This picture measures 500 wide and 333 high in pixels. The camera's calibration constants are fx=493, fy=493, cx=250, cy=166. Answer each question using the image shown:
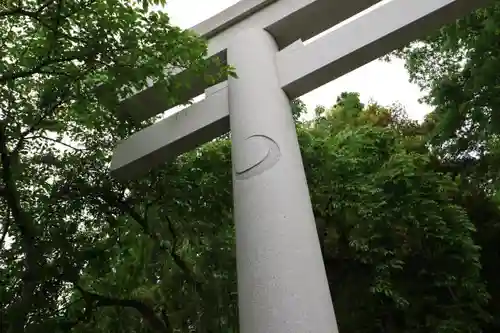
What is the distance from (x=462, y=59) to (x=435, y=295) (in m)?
2.01

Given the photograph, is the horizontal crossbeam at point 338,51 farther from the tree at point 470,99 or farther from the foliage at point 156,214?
the tree at point 470,99

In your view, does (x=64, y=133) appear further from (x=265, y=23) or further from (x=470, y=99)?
(x=470, y=99)

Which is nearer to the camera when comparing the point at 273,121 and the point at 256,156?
the point at 256,156

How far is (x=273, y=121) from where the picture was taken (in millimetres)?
2447

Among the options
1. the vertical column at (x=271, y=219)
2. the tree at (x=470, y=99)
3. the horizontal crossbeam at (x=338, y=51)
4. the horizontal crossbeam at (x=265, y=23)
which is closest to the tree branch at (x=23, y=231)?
the horizontal crossbeam at (x=265, y=23)

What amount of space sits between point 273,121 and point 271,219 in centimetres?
57

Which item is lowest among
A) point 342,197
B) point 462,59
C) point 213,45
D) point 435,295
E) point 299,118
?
point 435,295

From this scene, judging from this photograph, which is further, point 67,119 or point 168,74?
point 67,119

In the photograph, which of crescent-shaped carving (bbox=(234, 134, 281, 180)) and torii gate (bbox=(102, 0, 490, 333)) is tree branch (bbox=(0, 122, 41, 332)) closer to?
torii gate (bbox=(102, 0, 490, 333))

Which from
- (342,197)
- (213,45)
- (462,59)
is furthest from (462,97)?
(213,45)

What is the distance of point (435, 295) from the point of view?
354cm

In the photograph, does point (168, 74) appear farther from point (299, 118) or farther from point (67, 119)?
point (299, 118)

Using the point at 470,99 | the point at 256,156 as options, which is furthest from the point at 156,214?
the point at 470,99

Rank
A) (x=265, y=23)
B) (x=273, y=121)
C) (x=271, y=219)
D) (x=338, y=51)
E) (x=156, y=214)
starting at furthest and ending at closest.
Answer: (x=156, y=214) → (x=265, y=23) → (x=338, y=51) → (x=273, y=121) → (x=271, y=219)
